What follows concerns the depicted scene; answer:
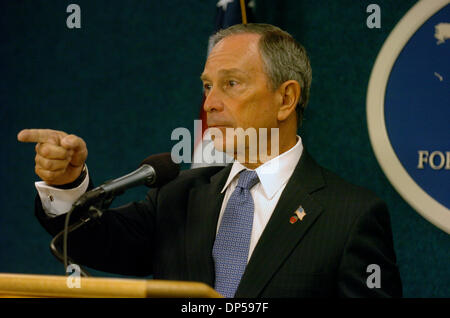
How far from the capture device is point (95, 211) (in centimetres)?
117

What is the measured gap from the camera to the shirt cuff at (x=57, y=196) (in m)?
1.38

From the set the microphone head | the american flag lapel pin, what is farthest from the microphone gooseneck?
the american flag lapel pin

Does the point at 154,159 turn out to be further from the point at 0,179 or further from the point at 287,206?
the point at 0,179

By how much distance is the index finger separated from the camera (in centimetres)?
113

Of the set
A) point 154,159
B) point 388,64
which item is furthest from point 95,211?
point 388,64

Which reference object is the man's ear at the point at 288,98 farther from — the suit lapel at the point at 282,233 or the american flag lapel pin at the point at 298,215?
the american flag lapel pin at the point at 298,215

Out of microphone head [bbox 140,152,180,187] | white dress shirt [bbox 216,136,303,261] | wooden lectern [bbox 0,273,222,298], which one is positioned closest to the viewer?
wooden lectern [bbox 0,273,222,298]

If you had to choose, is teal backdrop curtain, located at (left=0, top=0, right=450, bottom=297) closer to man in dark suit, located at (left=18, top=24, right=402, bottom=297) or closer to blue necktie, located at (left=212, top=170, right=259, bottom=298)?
man in dark suit, located at (left=18, top=24, right=402, bottom=297)

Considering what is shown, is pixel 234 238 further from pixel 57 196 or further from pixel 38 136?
pixel 38 136

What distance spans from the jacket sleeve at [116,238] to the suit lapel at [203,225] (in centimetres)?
16

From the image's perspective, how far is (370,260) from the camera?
139 centimetres

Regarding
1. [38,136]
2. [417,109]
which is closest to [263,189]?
[38,136]

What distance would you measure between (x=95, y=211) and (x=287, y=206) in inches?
22.2

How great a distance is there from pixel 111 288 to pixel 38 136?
0.41 meters
